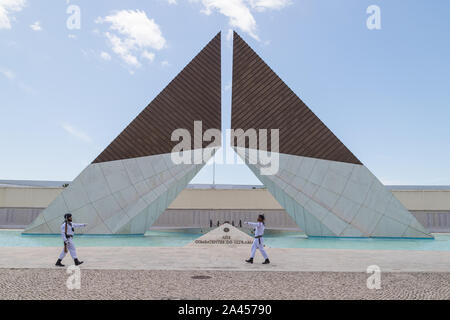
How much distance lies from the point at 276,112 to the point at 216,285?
13206mm

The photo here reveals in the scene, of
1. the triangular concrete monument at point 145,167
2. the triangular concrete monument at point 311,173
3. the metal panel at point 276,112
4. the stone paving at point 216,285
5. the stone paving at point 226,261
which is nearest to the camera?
the stone paving at point 216,285

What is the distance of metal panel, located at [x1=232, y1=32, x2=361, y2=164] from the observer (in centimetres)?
1672

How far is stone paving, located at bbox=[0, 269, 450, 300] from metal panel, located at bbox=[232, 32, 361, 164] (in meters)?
10.3

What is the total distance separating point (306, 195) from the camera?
15.7 metres

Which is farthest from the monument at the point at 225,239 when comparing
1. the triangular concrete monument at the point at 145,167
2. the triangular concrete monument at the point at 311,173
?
the triangular concrete monument at the point at 145,167

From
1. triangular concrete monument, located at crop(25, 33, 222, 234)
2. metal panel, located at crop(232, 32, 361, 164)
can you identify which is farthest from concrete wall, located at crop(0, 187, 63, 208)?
metal panel, located at crop(232, 32, 361, 164)

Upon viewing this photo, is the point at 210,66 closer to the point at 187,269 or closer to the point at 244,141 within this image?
the point at 244,141

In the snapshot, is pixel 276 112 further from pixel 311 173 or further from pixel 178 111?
pixel 178 111

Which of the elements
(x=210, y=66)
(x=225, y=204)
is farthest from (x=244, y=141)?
(x=225, y=204)

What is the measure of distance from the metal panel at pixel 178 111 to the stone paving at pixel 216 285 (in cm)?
1061

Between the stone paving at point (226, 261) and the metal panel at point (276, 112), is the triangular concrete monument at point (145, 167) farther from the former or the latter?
the stone paving at point (226, 261)

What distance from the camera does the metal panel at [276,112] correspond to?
54.9 ft

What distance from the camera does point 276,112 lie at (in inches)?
693

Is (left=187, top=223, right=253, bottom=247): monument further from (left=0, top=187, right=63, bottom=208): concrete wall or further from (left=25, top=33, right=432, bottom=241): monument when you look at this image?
(left=0, top=187, right=63, bottom=208): concrete wall
